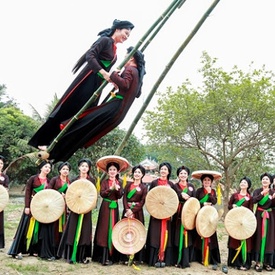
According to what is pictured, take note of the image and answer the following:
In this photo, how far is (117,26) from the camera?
11.0 feet

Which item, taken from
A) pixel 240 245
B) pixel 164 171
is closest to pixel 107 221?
pixel 164 171

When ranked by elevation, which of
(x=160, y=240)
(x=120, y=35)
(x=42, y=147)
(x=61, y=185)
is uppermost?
(x=120, y=35)

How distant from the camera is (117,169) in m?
5.48

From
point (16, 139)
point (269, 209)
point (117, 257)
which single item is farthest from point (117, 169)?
point (16, 139)

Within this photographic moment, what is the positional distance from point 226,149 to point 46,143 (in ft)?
35.3

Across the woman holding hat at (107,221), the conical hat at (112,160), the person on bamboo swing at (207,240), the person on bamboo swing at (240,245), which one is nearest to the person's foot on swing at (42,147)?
the conical hat at (112,160)

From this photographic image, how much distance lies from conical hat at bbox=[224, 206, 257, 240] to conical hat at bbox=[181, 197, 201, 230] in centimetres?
53

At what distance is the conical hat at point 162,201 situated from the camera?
575 centimetres

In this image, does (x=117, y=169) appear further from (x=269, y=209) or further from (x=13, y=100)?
(x=13, y=100)

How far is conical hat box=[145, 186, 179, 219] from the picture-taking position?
5.75 m

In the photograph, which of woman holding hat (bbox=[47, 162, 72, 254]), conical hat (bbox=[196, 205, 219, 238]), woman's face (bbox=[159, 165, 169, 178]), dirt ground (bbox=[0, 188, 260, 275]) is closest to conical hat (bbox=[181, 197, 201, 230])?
conical hat (bbox=[196, 205, 219, 238])

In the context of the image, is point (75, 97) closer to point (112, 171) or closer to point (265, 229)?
point (112, 171)

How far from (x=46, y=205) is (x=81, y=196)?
575 mm

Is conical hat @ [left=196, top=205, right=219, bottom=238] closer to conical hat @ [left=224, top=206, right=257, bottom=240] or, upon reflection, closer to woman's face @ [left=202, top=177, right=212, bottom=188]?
conical hat @ [left=224, top=206, right=257, bottom=240]
